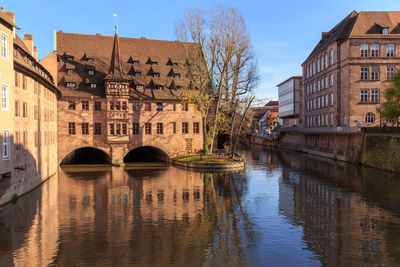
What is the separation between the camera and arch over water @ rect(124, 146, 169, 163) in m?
47.1

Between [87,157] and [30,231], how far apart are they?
35.0 meters

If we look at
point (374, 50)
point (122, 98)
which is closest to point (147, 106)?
point (122, 98)

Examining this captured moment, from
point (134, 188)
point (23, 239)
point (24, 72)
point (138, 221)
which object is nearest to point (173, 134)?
point (134, 188)

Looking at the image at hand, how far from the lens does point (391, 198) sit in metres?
22.9

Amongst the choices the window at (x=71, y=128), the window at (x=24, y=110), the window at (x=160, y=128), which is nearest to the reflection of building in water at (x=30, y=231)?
the window at (x=24, y=110)

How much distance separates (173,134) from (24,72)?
23164 millimetres

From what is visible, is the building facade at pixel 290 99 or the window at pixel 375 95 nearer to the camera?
the window at pixel 375 95

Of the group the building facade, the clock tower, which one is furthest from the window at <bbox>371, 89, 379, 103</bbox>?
the clock tower

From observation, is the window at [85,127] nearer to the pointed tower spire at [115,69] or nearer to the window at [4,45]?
the pointed tower spire at [115,69]

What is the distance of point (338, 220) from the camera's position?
1761 centimetres

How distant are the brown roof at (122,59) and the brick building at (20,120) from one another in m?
10.4

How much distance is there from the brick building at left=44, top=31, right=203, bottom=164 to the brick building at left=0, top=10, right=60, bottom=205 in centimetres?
831

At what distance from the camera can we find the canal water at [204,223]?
12828 millimetres

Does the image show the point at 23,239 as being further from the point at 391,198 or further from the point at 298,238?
the point at 391,198
